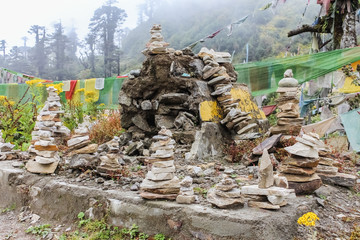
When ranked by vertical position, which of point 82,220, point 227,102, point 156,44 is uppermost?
point 156,44

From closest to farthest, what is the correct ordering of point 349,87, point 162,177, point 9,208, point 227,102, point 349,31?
1. point 162,177
2. point 9,208
3. point 227,102
4. point 349,87
5. point 349,31

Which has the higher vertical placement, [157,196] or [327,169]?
[327,169]

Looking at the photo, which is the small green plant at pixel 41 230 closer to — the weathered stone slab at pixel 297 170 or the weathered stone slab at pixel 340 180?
the weathered stone slab at pixel 297 170

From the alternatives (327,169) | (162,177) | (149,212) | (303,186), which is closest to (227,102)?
(327,169)

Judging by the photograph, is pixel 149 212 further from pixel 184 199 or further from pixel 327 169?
pixel 327 169

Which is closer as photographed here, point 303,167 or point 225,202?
point 225,202

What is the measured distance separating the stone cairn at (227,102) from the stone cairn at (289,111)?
620 mm

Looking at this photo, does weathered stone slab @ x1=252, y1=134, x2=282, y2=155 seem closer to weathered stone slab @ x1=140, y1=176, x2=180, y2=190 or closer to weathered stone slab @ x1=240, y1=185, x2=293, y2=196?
weathered stone slab @ x1=240, y1=185, x2=293, y2=196

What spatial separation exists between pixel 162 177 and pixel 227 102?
9.93 feet

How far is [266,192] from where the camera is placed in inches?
97.1

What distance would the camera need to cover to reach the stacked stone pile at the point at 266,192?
2.44 metres

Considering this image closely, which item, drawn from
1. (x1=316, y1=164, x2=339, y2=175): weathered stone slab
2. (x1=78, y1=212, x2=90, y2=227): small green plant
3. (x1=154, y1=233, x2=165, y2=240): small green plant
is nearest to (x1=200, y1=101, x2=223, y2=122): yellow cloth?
(x1=316, y1=164, x2=339, y2=175): weathered stone slab

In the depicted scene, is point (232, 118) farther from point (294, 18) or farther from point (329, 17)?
point (294, 18)

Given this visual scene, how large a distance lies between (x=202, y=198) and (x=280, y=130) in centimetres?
221
